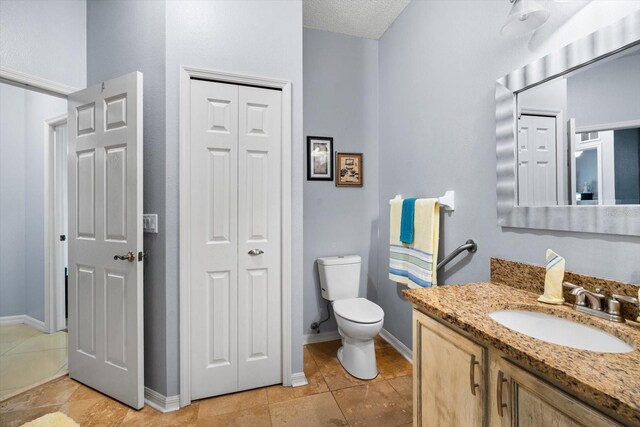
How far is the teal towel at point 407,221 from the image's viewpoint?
1.99m

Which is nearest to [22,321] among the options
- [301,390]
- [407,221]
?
[301,390]

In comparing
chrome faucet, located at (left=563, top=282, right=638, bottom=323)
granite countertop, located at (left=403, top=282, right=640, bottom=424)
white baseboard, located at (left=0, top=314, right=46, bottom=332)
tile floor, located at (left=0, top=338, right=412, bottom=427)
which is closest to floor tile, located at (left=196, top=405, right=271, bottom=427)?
tile floor, located at (left=0, top=338, right=412, bottom=427)

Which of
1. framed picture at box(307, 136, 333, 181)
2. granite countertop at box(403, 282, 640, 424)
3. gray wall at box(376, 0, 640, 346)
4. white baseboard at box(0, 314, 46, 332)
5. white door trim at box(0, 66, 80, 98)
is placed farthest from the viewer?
white baseboard at box(0, 314, 46, 332)

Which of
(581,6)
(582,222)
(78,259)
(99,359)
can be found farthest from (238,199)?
(581,6)

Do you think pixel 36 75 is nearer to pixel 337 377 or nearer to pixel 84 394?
pixel 84 394

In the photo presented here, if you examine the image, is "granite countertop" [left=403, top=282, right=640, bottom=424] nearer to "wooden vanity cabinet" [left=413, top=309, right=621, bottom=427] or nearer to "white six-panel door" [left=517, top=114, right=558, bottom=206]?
"wooden vanity cabinet" [left=413, top=309, right=621, bottom=427]

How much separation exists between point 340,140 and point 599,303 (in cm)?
209

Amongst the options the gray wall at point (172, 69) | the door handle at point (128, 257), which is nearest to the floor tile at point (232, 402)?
the gray wall at point (172, 69)

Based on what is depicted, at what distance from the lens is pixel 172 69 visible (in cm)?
172

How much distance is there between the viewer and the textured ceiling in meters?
2.30

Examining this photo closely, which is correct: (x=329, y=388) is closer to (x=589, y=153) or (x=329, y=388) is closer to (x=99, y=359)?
(x=99, y=359)

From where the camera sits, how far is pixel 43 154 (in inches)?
110

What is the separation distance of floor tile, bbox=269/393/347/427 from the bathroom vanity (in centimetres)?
61

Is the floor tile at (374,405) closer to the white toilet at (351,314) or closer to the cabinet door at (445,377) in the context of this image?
the white toilet at (351,314)
